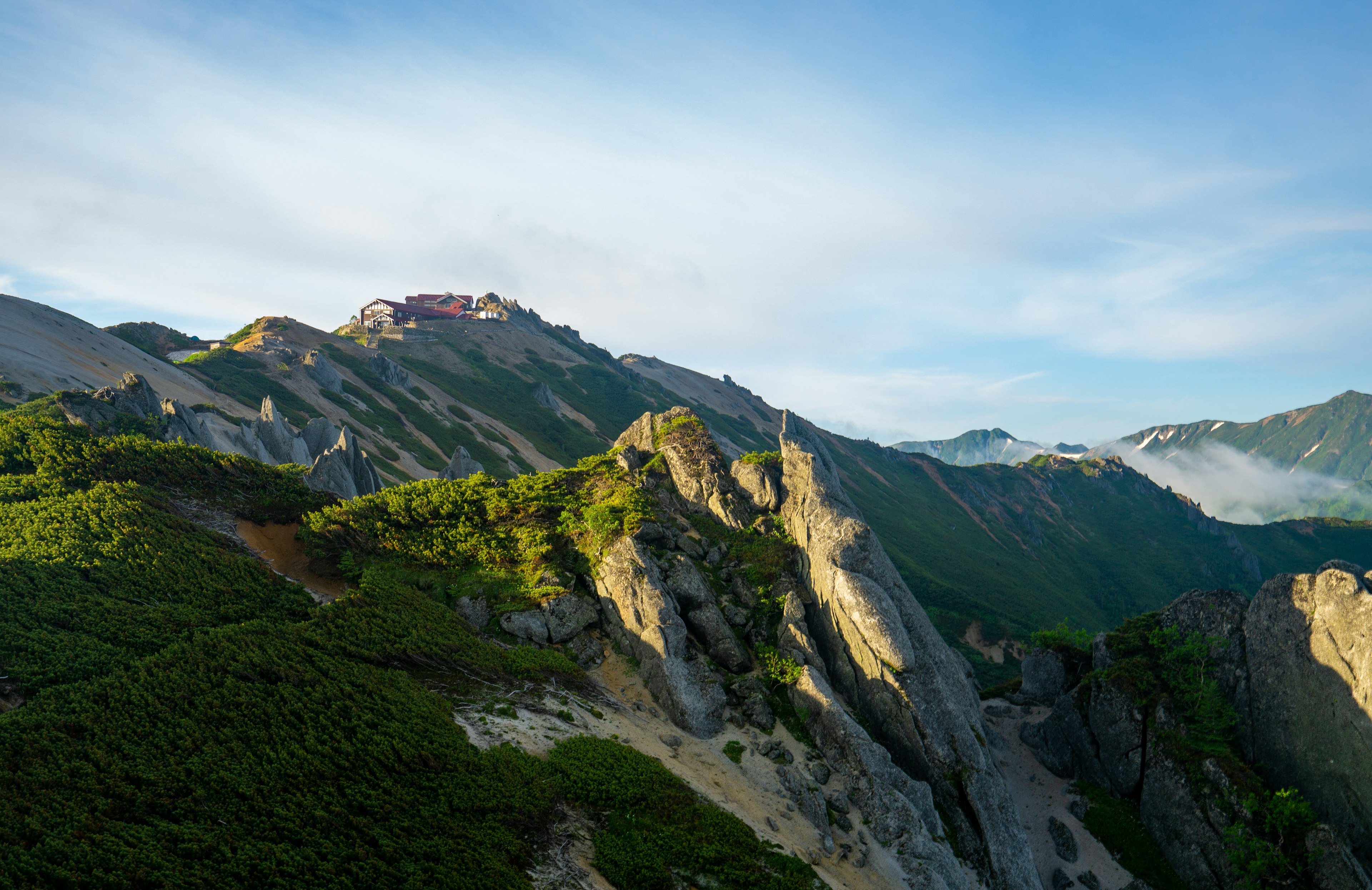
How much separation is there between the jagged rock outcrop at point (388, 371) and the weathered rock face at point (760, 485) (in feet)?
333

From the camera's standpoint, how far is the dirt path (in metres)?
31.9

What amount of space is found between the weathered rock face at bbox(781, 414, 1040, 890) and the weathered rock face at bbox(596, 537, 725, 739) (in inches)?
279

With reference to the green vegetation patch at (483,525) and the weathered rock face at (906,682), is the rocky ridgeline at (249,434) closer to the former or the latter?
the green vegetation patch at (483,525)

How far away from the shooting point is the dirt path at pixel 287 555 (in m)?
31.9

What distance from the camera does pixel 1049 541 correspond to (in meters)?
140

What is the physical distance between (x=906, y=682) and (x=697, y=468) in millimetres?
18216

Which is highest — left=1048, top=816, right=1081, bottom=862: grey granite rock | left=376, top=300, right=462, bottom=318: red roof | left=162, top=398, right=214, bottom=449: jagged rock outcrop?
left=376, top=300, right=462, bottom=318: red roof

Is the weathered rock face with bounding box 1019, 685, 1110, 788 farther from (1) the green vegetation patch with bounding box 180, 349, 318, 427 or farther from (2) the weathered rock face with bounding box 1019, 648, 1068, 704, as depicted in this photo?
(1) the green vegetation patch with bounding box 180, 349, 318, 427

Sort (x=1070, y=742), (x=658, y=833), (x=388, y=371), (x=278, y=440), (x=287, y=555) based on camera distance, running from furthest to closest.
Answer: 1. (x=388, y=371)
2. (x=278, y=440)
3. (x=1070, y=742)
4. (x=287, y=555)
5. (x=658, y=833)

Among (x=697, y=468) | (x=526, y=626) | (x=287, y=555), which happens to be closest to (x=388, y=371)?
(x=287, y=555)

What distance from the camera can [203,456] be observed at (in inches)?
1470

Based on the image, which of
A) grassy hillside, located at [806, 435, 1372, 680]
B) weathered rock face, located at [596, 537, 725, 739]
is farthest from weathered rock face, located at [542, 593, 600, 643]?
grassy hillside, located at [806, 435, 1372, 680]

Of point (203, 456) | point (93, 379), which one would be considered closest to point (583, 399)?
point (93, 379)

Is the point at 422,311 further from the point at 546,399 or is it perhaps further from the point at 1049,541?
the point at 1049,541
